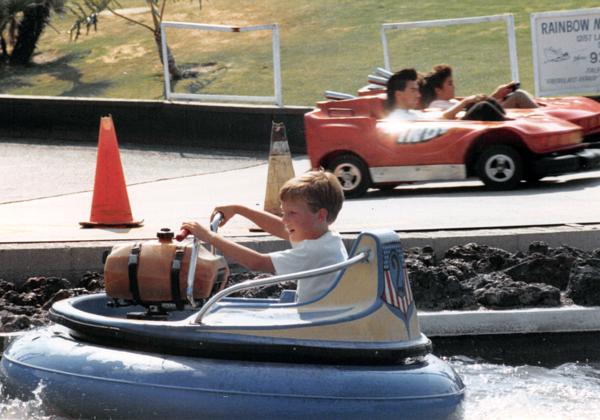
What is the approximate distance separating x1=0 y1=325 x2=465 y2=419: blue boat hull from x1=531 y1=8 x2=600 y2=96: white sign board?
32.4 feet

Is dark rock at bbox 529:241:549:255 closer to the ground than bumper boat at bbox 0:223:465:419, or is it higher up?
closer to the ground

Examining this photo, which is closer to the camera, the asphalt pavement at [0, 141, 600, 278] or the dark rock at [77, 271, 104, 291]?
the dark rock at [77, 271, 104, 291]

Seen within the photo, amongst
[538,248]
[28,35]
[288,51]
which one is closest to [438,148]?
[538,248]

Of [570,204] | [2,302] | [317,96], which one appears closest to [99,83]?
[317,96]

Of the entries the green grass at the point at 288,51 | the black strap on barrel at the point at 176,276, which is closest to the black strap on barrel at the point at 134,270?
the black strap on barrel at the point at 176,276

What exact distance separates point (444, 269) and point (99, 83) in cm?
1390

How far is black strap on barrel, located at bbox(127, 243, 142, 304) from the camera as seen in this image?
19.1ft

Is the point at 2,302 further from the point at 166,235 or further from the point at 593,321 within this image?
the point at 593,321

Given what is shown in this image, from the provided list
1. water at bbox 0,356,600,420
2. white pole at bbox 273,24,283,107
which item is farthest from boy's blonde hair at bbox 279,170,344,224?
white pole at bbox 273,24,283,107

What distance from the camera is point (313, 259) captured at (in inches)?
219

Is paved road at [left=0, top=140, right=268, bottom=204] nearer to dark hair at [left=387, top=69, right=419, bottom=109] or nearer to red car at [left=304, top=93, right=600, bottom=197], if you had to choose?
red car at [left=304, top=93, right=600, bottom=197]

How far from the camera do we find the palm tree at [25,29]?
23.1m

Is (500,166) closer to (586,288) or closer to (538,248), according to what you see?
(538,248)

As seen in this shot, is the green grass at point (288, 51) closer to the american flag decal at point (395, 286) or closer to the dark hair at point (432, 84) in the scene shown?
the dark hair at point (432, 84)
